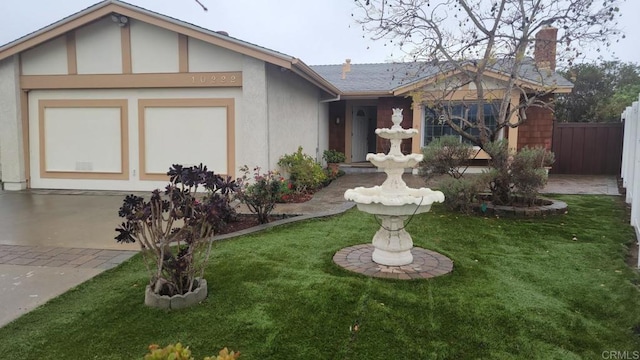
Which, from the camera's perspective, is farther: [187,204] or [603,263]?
[603,263]

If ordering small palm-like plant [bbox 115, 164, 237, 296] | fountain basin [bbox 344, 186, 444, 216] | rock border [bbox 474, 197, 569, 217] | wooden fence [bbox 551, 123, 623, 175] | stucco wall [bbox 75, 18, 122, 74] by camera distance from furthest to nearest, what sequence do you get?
wooden fence [bbox 551, 123, 623, 175] → stucco wall [bbox 75, 18, 122, 74] → rock border [bbox 474, 197, 569, 217] → fountain basin [bbox 344, 186, 444, 216] → small palm-like plant [bbox 115, 164, 237, 296]

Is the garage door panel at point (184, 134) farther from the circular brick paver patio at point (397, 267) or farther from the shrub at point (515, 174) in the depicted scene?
the shrub at point (515, 174)

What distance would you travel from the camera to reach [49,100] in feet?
35.8

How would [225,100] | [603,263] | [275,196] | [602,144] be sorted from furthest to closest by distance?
[602,144]
[225,100]
[275,196]
[603,263]

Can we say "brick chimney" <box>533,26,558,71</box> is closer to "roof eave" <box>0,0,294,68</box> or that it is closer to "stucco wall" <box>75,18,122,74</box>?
"roof eave" <box>0,0,294,68</box>

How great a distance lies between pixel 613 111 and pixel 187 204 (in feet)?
75.0

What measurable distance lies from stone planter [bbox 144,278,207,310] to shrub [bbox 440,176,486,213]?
204 inches

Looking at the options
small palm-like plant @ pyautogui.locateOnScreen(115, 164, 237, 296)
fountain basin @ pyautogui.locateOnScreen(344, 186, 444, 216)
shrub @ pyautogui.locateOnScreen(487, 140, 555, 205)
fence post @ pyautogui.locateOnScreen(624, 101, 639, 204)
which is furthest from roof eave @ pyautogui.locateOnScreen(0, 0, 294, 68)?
fence post @ pyautogui.locateOnScreen(624, 101, 639, 204)

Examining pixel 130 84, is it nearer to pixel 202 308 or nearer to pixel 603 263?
pixel 202 308

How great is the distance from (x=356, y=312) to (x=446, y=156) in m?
5.70

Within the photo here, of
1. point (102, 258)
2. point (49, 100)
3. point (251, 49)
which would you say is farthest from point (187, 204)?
point (49, 100)

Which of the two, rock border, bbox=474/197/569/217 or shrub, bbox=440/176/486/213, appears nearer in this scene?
rock border, bbox=474/197/569/217

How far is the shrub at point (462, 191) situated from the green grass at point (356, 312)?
2.17 meters

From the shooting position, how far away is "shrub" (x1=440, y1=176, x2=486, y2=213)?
25.6 ft
